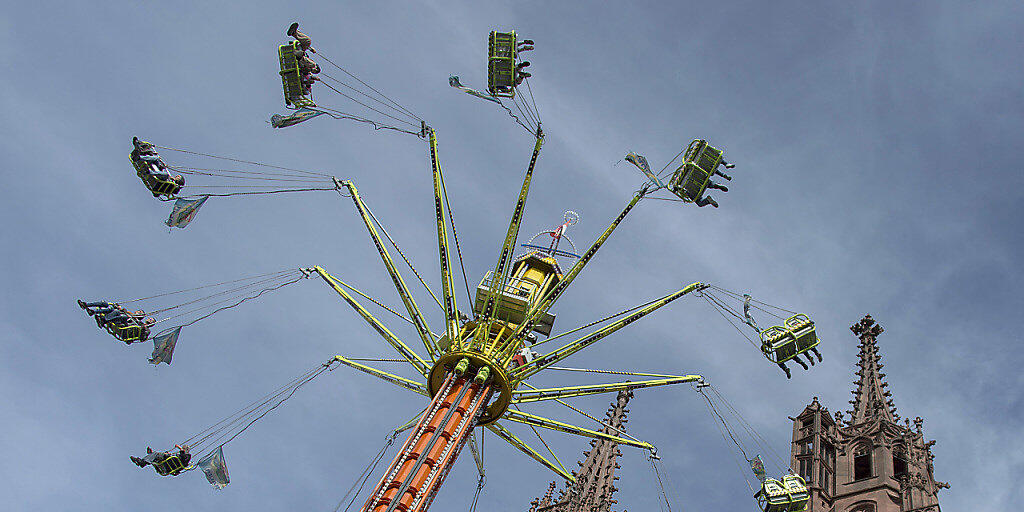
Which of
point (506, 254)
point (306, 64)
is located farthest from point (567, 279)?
point (306, 64)

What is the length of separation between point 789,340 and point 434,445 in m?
13.1

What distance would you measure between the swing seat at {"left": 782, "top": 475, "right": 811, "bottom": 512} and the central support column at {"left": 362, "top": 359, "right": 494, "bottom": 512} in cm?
1136

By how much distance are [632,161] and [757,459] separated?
11465 mm

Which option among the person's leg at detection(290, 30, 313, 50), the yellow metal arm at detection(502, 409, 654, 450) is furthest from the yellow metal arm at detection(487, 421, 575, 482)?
the person's leg at detection(290, 30, 313, 50)

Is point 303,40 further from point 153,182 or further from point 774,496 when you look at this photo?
point 774,496

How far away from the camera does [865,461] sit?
5225 cm

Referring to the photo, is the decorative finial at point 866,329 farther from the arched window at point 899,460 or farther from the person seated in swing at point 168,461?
the person seated in swing at point 168,461

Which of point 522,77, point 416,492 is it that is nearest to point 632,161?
point 522,77

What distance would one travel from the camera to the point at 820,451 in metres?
51.2

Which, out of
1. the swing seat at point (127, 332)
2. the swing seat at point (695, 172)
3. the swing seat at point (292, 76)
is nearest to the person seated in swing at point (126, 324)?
the swing seat at point (127, 332)

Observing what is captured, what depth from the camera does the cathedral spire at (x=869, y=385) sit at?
185 ft

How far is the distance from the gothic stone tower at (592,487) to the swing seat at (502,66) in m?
19.2

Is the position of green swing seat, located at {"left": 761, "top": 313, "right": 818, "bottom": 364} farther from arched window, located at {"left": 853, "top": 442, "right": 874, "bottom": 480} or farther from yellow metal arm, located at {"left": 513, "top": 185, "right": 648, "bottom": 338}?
arched window, located at {"left": 853, "top": 442, "right": 874, "bottom": 480}

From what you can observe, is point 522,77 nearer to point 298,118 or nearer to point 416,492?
point 298,118
